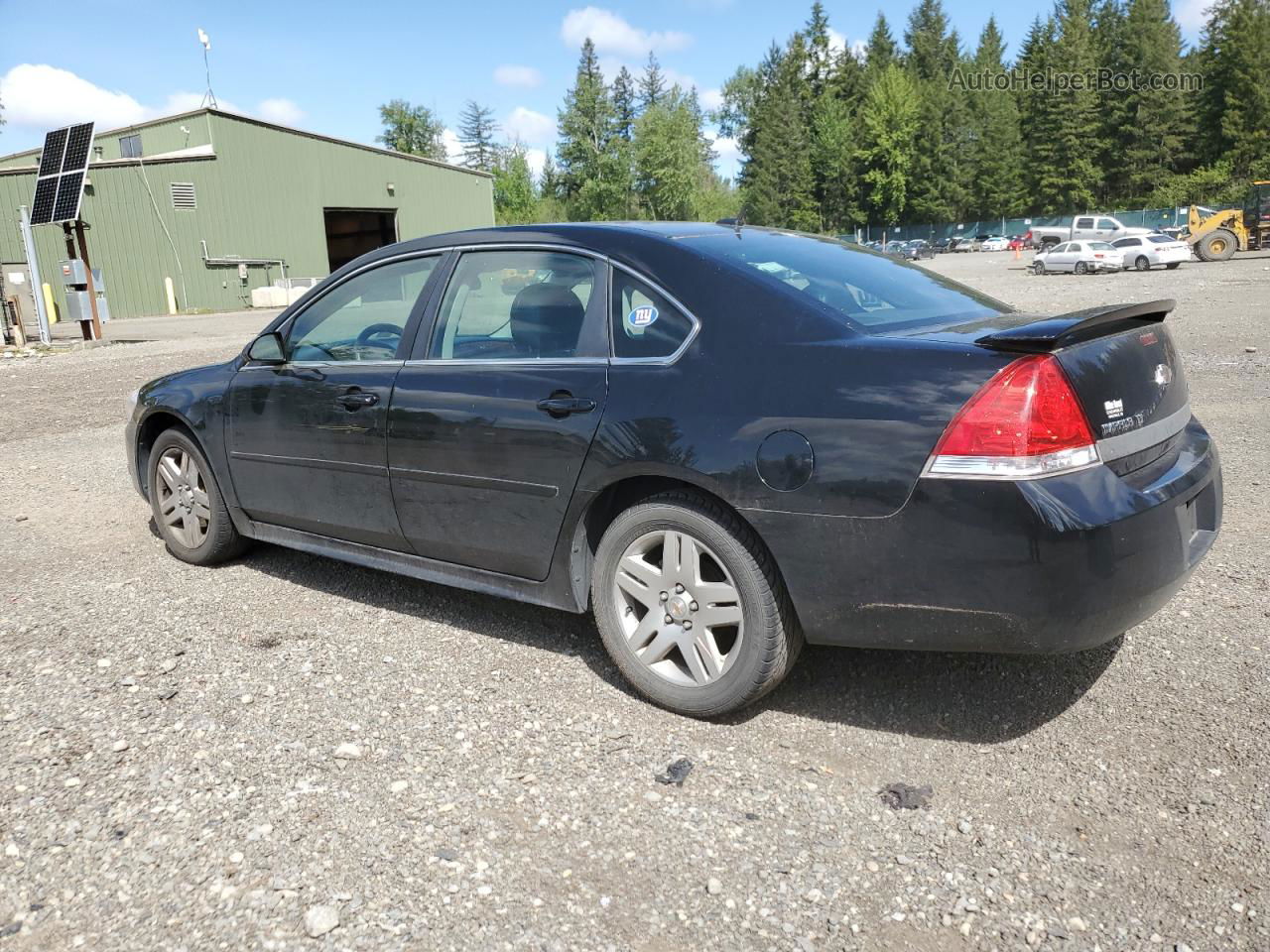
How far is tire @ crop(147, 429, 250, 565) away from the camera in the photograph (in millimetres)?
4906

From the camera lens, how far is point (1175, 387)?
3.29 metres

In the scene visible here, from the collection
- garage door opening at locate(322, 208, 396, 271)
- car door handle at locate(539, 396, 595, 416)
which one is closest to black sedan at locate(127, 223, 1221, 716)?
car door handle at locate(539, 396, 595, 416)

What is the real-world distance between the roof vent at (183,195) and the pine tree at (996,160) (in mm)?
70789

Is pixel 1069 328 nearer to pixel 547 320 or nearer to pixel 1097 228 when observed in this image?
pixel 547 320

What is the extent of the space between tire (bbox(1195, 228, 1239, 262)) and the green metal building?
105ft

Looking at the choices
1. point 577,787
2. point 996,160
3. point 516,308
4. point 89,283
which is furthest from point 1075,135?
point 577,787

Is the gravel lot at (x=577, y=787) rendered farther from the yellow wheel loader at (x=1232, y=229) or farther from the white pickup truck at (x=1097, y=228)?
the white pickup truck at (x=1097, y=228)

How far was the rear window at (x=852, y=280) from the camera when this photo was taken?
326 centimetres

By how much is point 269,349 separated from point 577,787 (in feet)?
8.69

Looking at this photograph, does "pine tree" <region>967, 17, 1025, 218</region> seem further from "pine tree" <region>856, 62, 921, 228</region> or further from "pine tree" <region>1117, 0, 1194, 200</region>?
"pine tree" <region>1117, 0, 1194, 200</region>

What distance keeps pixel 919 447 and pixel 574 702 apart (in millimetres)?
1517

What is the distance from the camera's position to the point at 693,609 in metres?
3.21

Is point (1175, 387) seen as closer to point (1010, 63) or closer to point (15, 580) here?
point (15, 580)

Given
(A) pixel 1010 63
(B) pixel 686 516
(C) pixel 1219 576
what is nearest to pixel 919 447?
(B) pixel 686 516
